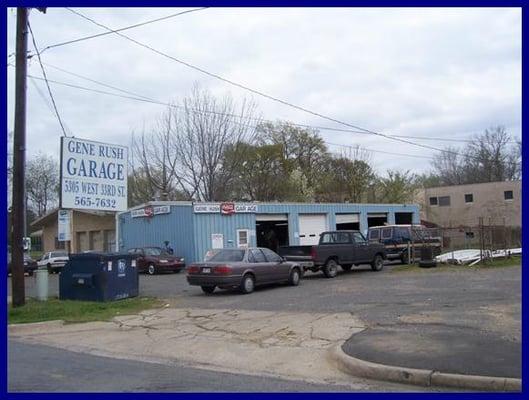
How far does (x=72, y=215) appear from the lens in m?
47.0

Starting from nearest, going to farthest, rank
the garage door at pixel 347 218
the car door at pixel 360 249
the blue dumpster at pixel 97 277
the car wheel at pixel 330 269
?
1. the blue dumpster at pixel 97 277
2. the car wheel at pixel 330 269
3. the car door at pixel 360 249
4. the garage door at pixel 347 218

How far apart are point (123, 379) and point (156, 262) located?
2361 centimetres

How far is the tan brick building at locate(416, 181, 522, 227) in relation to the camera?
60.6 meters

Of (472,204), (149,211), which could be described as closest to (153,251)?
(149,211)

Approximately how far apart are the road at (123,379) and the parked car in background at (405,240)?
22026 millimetres

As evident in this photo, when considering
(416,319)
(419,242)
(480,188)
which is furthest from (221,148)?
(416,319)

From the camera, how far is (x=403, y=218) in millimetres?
45844

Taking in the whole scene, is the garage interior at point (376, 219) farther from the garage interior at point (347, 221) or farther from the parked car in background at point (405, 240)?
the parked car in background at point (405, 240)

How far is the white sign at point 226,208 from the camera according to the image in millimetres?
33156

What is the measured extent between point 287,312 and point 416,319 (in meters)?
Result: 3.34

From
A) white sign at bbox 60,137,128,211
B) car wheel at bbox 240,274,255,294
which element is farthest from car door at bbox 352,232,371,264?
white sign at bbox 60,137,128,211

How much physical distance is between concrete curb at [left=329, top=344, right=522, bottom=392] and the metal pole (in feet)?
33.5

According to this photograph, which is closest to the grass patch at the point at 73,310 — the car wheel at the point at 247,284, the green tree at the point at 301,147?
the car wheel at the point at 247,284

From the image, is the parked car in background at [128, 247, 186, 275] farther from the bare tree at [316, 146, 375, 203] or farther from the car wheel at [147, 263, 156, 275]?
the bare tree at [316, 146, 375, 203]
